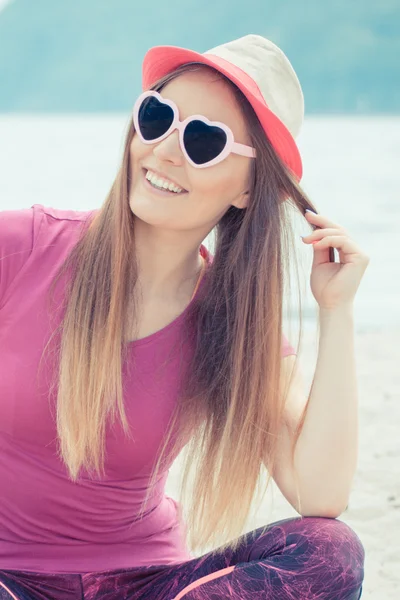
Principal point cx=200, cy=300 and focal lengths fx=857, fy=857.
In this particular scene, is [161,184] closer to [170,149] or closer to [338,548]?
[170,149]

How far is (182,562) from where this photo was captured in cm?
189

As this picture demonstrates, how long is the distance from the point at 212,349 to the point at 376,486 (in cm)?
174

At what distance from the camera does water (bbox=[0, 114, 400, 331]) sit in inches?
335

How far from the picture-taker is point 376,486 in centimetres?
342

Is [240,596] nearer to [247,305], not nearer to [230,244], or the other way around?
[247,305]

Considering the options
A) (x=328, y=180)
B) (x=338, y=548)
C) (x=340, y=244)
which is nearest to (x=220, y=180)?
(x=340, y=244)

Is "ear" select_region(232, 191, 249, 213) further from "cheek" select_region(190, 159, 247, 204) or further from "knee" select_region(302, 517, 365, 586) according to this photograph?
"knee" select_region(302, 517, 365, 586)

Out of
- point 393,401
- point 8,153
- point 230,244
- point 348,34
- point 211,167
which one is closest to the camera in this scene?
point 211,167

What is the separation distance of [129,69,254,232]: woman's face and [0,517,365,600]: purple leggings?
709 millimetres

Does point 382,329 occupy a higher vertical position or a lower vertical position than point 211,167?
lower

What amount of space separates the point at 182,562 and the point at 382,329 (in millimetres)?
4743

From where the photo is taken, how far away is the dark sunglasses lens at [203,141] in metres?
1.83

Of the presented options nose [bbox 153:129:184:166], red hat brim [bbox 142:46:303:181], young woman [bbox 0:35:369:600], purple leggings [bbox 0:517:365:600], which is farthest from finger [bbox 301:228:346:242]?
purple leggings [bbox 0:517:365:600]

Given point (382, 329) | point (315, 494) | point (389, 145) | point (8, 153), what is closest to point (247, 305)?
point (315, 494)
